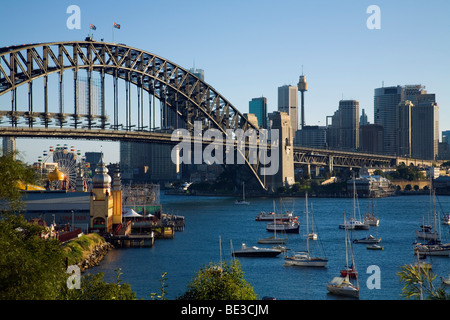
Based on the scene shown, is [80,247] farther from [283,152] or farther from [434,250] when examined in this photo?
[283,152]

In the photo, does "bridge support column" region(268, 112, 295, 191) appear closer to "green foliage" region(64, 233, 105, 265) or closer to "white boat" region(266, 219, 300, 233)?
"white boat" region(266, 219, 300, 233)

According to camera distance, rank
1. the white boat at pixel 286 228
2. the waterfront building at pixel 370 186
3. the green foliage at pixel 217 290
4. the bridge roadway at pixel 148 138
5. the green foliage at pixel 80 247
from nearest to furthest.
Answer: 1. the green foliage at pixel 217 290
2. the green foliage at pixel 80 247
3. the white boat at pixel 286 228
4. the bridge roadway at pixel 148 138
5. the waterfront building at pixel 370 186

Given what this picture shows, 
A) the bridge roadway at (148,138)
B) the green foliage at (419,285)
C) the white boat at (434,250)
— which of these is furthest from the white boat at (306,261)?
the bridge roadway at (148,138)

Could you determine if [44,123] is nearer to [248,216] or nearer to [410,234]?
[248,216]

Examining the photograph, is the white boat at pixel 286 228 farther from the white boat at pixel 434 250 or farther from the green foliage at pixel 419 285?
the green foliage at pixel 419 285

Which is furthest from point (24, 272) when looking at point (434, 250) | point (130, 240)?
point (434, 250)
